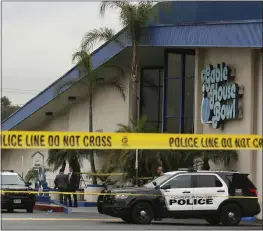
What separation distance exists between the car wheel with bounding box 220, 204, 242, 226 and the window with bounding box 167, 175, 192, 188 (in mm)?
1157

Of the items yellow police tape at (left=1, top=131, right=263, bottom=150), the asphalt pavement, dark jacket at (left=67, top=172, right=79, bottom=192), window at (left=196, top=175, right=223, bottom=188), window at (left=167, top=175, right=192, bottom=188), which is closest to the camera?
yellow police tape at (left=1, top=131, right=263, bottom=150)

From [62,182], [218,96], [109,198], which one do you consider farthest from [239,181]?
[62,182]

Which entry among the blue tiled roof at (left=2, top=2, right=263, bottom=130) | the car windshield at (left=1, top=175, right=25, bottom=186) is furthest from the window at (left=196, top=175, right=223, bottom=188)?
the car windshield at (left=1, top=175, right=25, bottom=186)

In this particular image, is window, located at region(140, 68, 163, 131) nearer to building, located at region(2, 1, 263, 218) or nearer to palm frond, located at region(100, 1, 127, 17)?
building, located at region(2, 1, 263, 218)

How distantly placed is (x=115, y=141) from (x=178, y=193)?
5.50m

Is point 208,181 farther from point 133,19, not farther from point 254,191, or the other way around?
point 133,19

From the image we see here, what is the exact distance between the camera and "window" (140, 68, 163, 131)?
113 feet

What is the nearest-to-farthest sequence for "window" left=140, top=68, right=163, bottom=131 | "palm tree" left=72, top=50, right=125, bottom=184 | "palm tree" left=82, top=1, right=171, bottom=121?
"palm tree" left=82, top=1, right=171, bottom=121 → "palm tree" left=72, top=50, right=125, bottom=184 → "window" left=140, top=68, right=163, bottom=131

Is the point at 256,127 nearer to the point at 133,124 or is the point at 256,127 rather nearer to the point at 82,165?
the point at 133,124

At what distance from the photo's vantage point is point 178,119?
104 feet

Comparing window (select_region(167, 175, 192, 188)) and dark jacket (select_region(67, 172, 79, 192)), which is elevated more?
window (select_region(167, 175, 192, 188))

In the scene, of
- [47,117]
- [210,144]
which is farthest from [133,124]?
[210,144]

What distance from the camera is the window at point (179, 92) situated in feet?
101

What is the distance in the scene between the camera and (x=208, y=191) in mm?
18844
